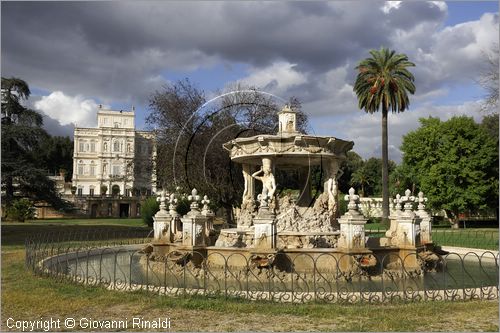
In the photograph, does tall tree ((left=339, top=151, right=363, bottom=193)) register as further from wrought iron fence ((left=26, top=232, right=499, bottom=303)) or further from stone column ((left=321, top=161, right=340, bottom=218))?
wrought iron fence ((left=26, top=232, right=499, bottom=303))

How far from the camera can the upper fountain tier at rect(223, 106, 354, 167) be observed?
49.6 ft

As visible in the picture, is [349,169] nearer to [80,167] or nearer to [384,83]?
[384,83]

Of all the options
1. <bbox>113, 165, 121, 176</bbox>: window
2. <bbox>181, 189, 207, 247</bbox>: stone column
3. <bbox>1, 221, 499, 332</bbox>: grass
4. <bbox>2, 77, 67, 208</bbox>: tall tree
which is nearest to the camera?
<bbox>1, 221, 499, 332</bbox>: grass

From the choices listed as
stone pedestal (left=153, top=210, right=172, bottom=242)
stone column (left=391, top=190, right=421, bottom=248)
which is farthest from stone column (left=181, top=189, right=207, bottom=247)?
stone column (left=391, top=190, right=421, bottom=248)

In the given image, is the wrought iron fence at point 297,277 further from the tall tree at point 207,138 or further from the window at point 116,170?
the window at point 116,170

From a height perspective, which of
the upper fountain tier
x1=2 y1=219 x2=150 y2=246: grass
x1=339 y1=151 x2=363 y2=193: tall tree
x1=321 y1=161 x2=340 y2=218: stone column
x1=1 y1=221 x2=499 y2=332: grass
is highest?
x1=339 y1=151 x2=363 y2=193: tall tree

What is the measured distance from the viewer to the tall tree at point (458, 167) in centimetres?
4316

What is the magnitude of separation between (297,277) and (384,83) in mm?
33666

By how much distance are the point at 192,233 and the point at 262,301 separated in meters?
4.93

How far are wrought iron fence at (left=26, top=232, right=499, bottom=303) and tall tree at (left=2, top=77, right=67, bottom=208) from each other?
16.3 metres

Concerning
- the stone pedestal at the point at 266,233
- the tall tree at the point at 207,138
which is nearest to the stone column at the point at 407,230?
the stone pedestal at the point at 266,233

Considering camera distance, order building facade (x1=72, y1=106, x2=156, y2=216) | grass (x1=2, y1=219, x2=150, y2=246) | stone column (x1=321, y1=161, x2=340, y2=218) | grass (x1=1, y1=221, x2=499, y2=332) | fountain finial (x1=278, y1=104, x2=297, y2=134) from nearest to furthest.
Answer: grass (x1=1, y1=221, x2=499, y2=332), stone column (x1=321, y1=161, x2=340, y2=218), fountain finial (x1=278, y1=104, x2=297, y2=134), grass (x1=2, y1=219, x2=150, y2=246), building facade (x1=72, y1=106, x2=156, y2=216)

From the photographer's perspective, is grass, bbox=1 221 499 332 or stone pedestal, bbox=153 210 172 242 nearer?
grass, bbox=1 221 499 332

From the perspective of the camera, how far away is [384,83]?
41.8m
